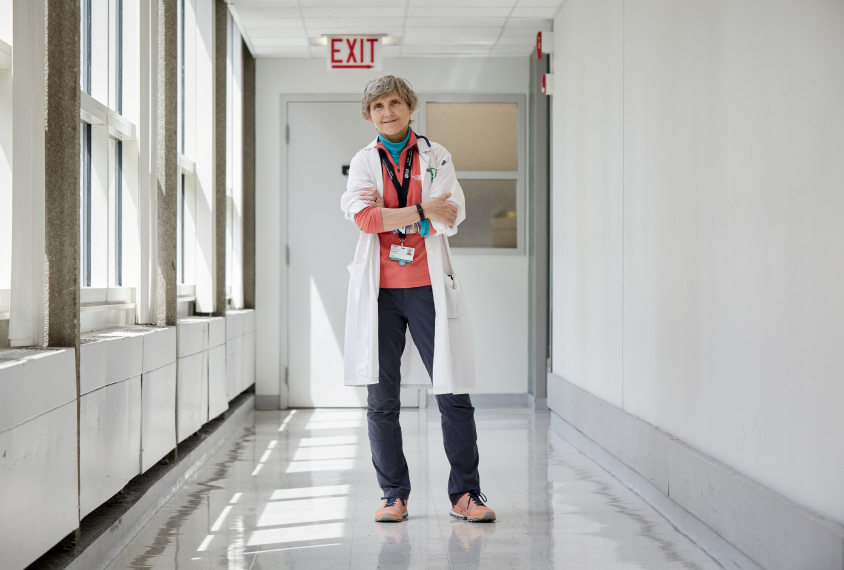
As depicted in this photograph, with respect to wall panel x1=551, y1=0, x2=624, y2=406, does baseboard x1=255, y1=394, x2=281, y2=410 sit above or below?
below

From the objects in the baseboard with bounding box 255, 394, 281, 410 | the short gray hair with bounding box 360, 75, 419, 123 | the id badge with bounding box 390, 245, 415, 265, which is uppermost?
the short gray hair with bounding box 360, 75, 419, 123

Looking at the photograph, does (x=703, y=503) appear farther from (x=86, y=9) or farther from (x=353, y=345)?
(x=86, y=9)

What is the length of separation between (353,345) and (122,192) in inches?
50.4

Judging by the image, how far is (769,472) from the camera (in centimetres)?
219

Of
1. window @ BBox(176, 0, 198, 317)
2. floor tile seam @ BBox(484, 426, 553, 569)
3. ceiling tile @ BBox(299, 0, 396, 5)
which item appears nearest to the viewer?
floor tile seam @ BBox(484, 426, 553, 569)

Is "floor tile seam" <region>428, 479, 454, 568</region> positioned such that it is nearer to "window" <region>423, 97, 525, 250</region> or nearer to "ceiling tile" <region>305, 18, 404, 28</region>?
"window" <region>423, 97, 525, 250</region>

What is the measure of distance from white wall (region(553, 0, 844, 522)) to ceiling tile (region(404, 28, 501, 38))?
1.42 meters

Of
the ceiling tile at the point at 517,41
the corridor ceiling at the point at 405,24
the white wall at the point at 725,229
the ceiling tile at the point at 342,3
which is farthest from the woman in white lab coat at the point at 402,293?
the ceiling tile at the point at 517,41

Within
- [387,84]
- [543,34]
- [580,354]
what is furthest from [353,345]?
[543,34]

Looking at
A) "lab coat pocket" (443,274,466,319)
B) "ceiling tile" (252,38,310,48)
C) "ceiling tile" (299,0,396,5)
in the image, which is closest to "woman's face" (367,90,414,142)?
"lab coat pocket" (443,274,466,319)

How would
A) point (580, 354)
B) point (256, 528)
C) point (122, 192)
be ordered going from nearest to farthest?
point (256, 528), point (122, 192), point (580, 354)

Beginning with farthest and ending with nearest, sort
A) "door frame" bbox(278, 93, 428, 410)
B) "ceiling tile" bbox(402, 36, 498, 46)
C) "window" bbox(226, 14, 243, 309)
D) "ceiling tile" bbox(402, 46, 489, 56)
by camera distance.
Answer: "door frame" bbox(278, 93, 428, 410), "ceiling tile" bbox(402, 46, 489, 56), "ceiling tile" bbox(402, 36, 498, 46), "window" bbox(226, 14, 243, 309)

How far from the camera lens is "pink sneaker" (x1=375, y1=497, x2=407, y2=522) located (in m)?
2.92

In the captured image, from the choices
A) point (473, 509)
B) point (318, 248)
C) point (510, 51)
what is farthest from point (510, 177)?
point (473, 509)
